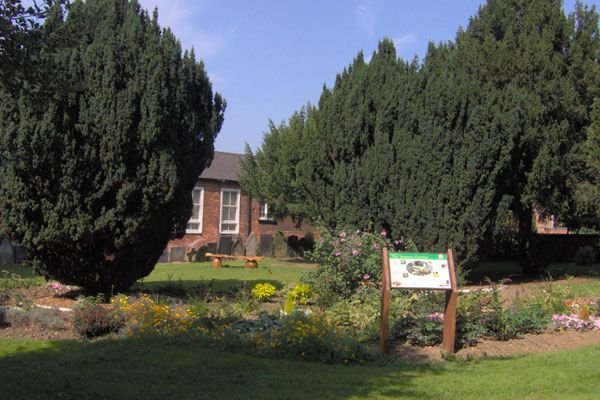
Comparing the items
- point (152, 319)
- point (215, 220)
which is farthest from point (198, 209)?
point (152, 319)

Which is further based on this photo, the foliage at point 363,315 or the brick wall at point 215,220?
the brick wall at point 215,220

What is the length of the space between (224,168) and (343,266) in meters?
24.1

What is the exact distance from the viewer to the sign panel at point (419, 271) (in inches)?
329

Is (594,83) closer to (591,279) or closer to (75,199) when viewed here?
(591,279)

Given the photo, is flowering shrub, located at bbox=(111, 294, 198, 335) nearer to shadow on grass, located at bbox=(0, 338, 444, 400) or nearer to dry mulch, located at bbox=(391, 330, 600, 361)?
shadow on grass, located at bbox=(0, 338, 444, 400)

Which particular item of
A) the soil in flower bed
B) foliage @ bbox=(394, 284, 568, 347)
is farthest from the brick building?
foliage @ bbox=(394, 284, 568, 347)

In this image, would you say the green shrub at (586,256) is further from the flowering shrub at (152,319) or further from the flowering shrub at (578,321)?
the flowering shrub at (152,319)

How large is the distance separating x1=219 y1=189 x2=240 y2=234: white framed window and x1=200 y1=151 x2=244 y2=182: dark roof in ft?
2.63

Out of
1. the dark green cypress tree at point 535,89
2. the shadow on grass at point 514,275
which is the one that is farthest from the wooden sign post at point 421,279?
the shadow on grass at point 514,275

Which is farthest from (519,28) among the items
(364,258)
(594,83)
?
(364,258)

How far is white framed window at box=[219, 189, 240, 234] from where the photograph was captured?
33.7 metres

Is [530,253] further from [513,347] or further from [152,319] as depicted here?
[152,319]

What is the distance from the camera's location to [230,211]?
34.2 m

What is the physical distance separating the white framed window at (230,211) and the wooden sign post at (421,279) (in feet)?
83.4
